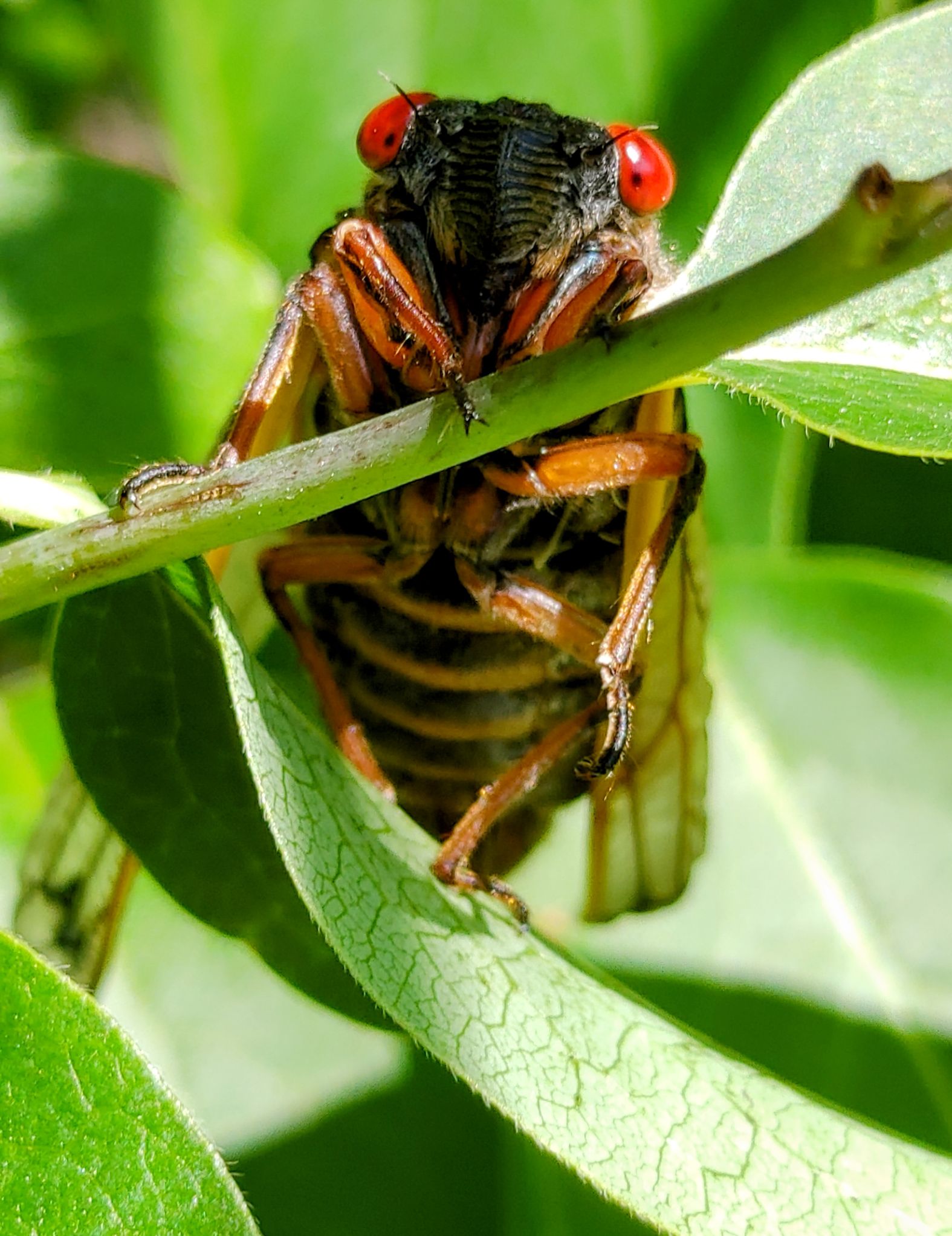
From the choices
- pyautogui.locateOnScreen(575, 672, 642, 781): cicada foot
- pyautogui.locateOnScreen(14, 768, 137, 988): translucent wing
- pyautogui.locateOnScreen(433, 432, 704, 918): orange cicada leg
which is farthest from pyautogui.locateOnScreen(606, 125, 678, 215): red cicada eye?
pyautogui.locateOnScreen(14, 768, 137, 988): translucent wing

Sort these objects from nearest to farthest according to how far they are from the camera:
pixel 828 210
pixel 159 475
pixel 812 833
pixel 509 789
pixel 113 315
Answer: pixel 159 475
pixel 828 210
pixel 509 789
pixel 113 315
pixel 812 833

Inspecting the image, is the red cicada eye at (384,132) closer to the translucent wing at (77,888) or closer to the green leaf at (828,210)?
the green leaf at (828,210)

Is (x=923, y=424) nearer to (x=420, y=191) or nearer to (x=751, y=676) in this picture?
(x=420, y=191)

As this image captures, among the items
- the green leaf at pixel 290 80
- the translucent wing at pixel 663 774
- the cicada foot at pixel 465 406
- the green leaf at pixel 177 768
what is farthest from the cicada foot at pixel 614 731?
the green leaf at pixel 290 80

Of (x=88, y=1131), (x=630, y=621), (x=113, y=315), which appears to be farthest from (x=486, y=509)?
(x=88, y=1131)

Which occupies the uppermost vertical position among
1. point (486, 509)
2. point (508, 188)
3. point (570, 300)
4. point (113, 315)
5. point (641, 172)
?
point (641, 172)

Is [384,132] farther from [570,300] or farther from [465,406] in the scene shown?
[465,406]

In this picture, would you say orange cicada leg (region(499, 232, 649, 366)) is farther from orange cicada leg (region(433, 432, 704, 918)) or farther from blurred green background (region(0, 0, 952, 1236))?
blurred green background (region(0, 0, 952, 1236))
